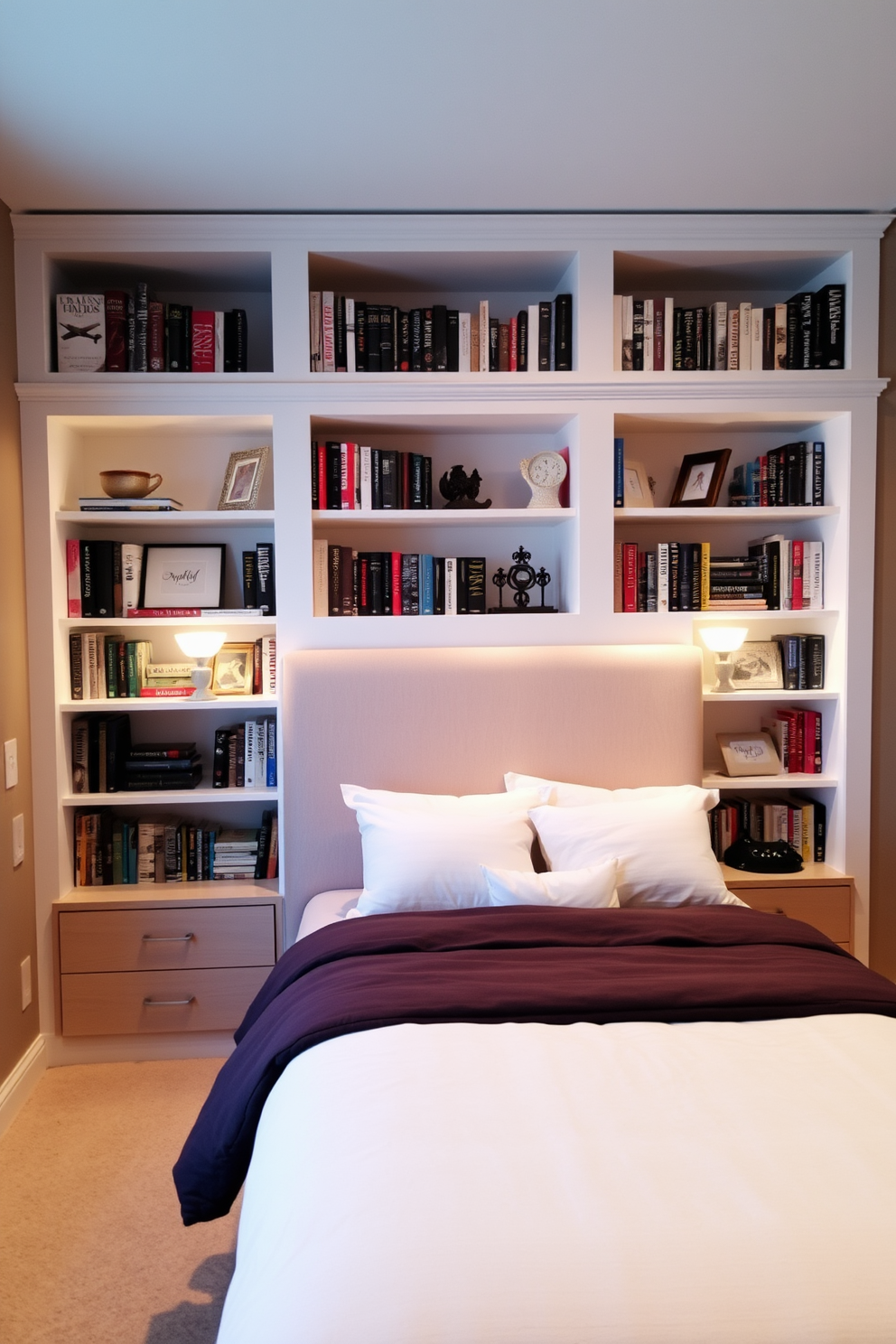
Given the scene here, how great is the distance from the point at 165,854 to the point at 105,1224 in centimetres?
118

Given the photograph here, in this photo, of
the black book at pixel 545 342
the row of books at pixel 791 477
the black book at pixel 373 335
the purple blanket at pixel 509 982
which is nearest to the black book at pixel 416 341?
the black book at pixel 373 335

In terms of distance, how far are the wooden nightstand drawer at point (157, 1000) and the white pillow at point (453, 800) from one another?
710mm

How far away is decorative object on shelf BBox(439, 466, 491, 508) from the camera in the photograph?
3.18 m

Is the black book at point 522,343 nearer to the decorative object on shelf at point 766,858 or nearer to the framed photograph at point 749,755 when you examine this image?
the framed photograph at point 749,755

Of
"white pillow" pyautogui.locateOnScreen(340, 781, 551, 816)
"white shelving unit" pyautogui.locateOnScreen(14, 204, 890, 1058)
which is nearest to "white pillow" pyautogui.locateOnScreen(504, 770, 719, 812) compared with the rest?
"white pillow" pyautogui.locateOnScreen(340, 781, 551, 816)

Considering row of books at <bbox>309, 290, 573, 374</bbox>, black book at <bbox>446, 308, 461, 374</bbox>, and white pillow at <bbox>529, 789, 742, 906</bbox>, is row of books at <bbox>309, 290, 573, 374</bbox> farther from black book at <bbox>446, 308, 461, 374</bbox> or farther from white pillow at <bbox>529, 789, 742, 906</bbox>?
white pillow at <bbox>529, 789, 742, 906</bbox>

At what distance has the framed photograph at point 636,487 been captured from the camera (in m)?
3.22

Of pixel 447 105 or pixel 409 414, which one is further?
pixel 409 414

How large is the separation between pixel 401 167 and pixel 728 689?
197 centimetres

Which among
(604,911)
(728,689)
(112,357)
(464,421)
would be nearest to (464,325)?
(464,421)

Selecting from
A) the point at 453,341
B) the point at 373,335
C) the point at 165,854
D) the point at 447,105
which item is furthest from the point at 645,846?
the point at 447,105

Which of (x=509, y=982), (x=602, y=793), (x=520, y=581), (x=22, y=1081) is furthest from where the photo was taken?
(x=520, y=581)

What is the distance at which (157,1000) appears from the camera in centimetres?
298

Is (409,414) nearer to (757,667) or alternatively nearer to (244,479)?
(244,479)
